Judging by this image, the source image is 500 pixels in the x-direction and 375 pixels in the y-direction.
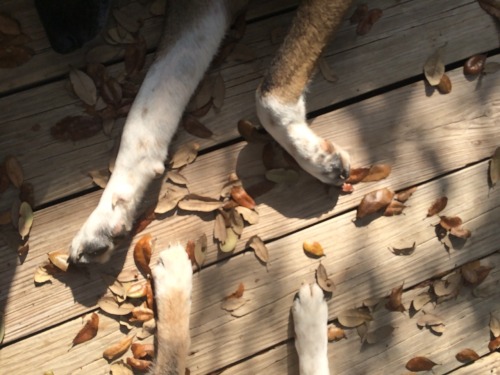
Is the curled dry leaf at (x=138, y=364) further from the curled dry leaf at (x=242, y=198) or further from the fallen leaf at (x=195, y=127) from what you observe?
the fallen leaf at (x=195, y=127)

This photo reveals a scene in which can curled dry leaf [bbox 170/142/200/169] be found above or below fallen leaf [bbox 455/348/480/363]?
above

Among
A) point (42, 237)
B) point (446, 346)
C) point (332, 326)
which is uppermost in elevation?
point (42, 237)

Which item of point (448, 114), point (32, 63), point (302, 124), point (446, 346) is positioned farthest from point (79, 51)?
point (446, 346)

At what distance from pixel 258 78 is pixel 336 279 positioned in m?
0.94

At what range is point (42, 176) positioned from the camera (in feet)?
8.56

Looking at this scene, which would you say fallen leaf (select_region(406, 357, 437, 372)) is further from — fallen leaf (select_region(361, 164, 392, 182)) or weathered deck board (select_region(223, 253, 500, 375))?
fallen leaf (select_region(361, 164, 392, 182))

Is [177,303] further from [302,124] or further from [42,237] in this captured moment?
[302,124]

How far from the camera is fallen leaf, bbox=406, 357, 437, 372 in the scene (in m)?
2.78

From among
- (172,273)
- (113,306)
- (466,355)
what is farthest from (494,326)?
(113,306)

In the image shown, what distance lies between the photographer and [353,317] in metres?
2.72

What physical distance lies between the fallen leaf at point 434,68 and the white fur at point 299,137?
594 millimetres

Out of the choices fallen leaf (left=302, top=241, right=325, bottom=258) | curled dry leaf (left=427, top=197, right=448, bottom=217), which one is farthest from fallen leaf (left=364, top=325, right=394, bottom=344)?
curled dry leaf (left=427, top=197, right=448, bottom=217)

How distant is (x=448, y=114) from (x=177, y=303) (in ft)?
4.79

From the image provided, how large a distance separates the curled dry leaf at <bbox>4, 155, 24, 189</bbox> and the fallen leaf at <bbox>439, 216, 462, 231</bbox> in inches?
71.1
